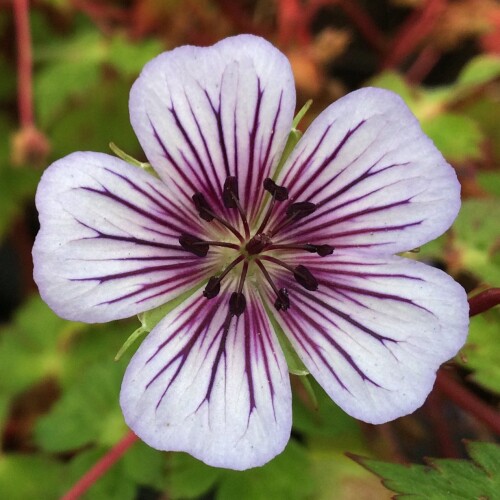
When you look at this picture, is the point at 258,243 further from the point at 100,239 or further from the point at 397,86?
the point at 397,86

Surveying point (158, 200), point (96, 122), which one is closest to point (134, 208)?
point (158, 200)

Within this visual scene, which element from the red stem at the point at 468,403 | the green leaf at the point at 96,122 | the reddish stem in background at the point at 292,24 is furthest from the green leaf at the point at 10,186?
the red stem at the point at 468,403

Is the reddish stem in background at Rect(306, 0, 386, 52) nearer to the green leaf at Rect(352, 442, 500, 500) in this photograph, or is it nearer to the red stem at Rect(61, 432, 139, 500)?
the red stem at Rect(61, 432, 139, 500)

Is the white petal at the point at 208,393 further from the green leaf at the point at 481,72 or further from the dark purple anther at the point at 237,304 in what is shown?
the green leaf at the point at 481,72

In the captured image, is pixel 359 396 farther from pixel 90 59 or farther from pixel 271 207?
pixel 90 59

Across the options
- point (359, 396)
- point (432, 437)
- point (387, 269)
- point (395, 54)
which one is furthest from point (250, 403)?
point (395, 54)

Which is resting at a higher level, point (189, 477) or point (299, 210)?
point (299, 210)
